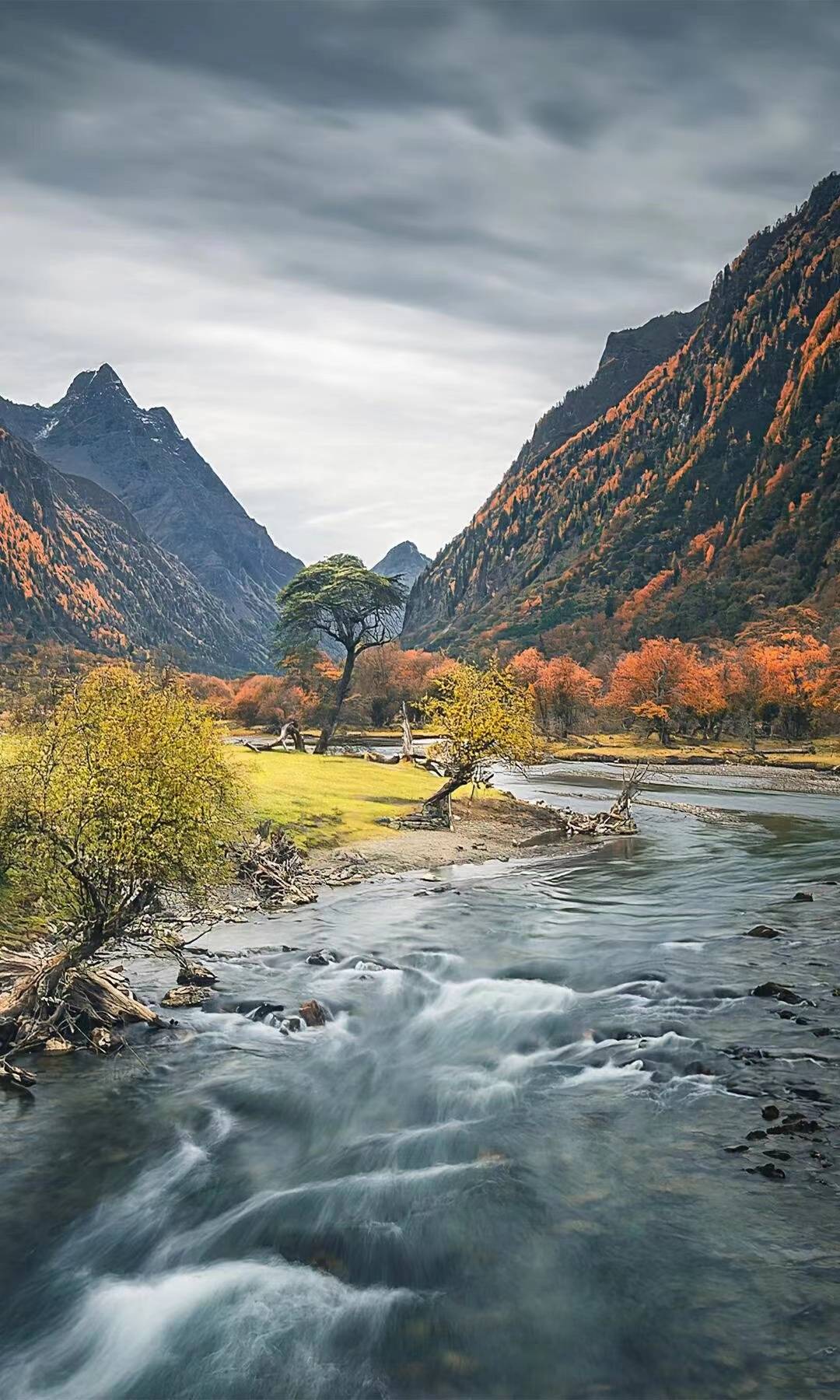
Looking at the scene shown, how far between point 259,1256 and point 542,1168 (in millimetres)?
4308

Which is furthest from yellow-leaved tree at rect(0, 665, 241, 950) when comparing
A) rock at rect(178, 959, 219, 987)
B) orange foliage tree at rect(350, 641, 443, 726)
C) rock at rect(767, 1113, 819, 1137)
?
orange foliage tree at rect(350, 641, 443, 726)

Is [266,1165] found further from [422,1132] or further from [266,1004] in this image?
[266,1004]

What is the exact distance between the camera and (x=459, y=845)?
39344 mm

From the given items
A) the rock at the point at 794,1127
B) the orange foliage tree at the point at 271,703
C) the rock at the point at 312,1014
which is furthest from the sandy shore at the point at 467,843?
the orange foliage tree at the point at 271,703

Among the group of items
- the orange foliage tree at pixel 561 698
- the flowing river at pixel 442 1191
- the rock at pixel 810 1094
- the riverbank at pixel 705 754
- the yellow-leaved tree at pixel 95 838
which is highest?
the orange foliage tree at pixel 561 698

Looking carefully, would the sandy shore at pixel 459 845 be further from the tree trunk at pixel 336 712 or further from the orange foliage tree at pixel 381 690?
the orange foliage tree at pixel 381 690

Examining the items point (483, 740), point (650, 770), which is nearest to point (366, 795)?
point (483, 740)

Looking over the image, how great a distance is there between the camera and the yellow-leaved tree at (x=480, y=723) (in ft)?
131

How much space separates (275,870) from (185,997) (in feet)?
34.9

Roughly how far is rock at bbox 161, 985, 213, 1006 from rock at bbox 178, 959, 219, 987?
40 cm

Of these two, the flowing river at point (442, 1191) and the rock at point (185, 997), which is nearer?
the flowing river at point (442, 1191)

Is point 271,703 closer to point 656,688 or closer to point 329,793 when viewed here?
point 656,688

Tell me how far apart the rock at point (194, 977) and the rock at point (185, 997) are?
0.40 meters

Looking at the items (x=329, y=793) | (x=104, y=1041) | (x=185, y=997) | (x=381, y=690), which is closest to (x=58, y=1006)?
(x=104, y=1041)
